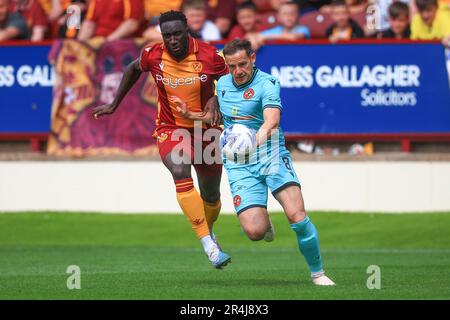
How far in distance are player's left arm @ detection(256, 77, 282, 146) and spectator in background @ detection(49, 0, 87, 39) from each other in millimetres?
11152

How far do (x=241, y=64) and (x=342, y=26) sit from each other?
9741mm

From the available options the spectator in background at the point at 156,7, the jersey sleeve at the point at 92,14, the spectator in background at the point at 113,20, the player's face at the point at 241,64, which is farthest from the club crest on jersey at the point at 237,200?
the jersey sleeve at the point at 92,14

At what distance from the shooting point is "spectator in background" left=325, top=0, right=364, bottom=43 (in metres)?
21.7

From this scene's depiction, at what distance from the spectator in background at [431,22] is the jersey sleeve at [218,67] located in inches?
313

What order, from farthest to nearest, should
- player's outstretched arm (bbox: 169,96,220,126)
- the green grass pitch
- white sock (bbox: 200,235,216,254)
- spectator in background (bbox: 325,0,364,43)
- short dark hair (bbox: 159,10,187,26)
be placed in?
1. spectator in background (bbox: 325,0,364,43)
2. short dark hair (bbox: 159,10,187,26)
3. white sock (bbox: 200,235,216,254)
4. player's outstretched arm (bbox: 169,96,220,126)
5. the green grass pitch

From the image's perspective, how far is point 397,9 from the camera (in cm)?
2161

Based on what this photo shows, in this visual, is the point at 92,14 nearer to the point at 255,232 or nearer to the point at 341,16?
the point at 341,16

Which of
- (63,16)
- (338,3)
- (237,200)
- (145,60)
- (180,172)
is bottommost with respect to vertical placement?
(237,200)

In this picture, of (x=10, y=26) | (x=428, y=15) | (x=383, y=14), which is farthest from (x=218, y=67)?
(x=10, y=26)

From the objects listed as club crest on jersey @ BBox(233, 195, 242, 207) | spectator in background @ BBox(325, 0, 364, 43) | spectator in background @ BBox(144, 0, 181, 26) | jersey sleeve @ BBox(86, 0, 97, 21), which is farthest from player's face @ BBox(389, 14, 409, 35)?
club crest on jersey @ BBox(233, 195, 242, 207)

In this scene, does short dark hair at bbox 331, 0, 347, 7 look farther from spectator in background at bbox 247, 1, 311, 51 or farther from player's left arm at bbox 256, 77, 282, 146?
player's left arm at bbox 256, 77, 282, 146

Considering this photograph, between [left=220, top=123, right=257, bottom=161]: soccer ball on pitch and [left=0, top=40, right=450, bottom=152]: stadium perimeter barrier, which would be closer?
[left=220, top=123, right=257, bottom=161]: soccer ball on pitch

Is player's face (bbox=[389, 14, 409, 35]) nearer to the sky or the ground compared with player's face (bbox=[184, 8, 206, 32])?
nearer to the ground
